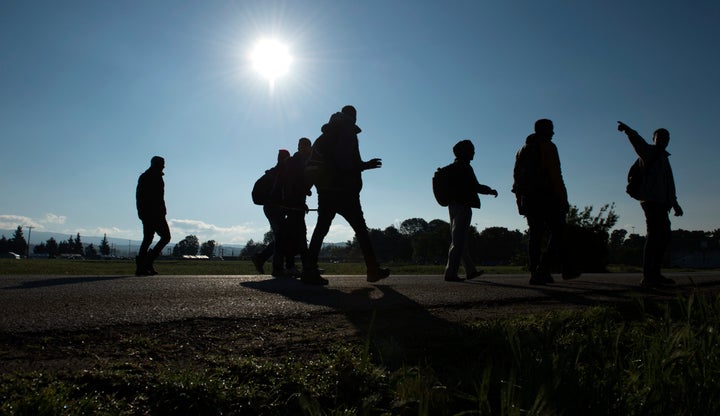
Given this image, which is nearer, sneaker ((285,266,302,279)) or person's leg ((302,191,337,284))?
person's leg ((302,191,337,284))

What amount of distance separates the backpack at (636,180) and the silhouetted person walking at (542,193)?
0.81 meters

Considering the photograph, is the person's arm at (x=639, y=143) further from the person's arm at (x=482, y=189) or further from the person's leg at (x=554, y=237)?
the person's arm at (x=482, y=189)

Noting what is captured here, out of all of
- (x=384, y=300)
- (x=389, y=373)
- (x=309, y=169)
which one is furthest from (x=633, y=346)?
(x=309, y=169)

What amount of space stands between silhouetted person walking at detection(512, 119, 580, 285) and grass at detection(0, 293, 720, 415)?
436 centimetres

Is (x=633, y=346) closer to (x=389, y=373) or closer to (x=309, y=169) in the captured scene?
(x=389, y=373)

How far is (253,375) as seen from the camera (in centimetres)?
197

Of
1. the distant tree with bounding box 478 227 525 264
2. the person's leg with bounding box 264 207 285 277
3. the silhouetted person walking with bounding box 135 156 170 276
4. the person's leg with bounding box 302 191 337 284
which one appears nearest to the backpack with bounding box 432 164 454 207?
the person's leg with bounding box 302 191 337 284

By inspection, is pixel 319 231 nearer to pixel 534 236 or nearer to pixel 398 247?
pixel 534 236

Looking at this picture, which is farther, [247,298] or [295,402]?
[247,298]

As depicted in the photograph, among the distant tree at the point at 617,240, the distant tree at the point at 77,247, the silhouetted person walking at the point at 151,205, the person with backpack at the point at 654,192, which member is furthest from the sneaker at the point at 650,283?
the distant tree at the point at 77,247

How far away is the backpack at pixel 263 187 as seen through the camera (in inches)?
359

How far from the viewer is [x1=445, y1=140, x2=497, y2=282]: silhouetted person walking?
7.68m

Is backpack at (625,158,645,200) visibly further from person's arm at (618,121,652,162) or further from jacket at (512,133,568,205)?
jacket at (512,133,568,205)

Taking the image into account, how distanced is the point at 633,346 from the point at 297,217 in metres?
6.11
